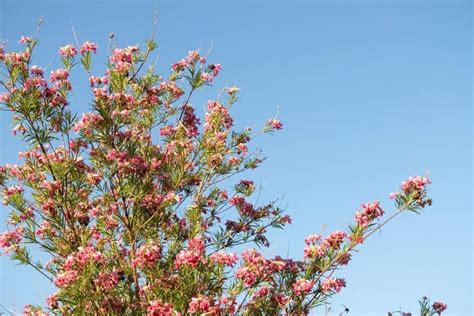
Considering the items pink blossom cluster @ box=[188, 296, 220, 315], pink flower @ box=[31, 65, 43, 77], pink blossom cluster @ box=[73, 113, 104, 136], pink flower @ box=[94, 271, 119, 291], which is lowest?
pink blossom cluster @ box=[188, 296, 220, 315]

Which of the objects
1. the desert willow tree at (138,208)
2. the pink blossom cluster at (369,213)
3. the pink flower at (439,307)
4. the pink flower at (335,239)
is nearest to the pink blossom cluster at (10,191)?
the desert willow tree at (138,208)

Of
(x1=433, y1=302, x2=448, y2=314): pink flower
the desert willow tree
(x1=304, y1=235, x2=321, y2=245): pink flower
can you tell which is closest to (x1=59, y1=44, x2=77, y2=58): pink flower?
Result: the desert willow tree

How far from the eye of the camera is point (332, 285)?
6426 mm

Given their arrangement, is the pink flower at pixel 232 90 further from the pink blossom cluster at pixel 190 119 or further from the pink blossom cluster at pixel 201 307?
the pink blossom cluster at pixel 201 307

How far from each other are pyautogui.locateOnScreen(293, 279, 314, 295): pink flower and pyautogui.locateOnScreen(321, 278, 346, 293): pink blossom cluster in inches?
5.7

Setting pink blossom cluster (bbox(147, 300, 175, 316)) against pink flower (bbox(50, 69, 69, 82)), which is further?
pink flower (bbox(50, 69, 69, 82))

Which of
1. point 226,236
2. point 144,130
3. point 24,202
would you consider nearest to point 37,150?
point 24,202

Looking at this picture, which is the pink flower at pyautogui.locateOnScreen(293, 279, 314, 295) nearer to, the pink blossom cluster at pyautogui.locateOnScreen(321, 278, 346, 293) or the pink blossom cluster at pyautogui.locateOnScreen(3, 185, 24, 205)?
the pink blossom cluster at pyautogui.locateOnScreen(321, 278, 346, 293)

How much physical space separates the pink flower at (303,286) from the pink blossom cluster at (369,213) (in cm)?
89

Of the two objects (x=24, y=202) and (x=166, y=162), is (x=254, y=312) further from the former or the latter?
(x=24, y=202)

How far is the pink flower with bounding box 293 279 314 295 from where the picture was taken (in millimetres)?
6379

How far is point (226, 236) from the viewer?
24.8 feet

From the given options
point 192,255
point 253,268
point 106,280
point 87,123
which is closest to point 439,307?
point 253,268

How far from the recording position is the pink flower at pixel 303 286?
6.38m
